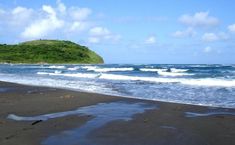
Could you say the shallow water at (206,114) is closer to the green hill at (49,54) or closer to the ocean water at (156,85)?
the ocean water at (156,85)

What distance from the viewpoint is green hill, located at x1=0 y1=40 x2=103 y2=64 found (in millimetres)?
125562

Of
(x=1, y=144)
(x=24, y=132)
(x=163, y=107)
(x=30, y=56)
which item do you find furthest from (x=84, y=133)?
(x=30, y=56)

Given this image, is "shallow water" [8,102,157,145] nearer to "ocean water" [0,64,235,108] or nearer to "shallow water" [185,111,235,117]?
"shallow water" [185,111,235,117]

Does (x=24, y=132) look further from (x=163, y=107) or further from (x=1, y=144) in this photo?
(x=163, y=107)

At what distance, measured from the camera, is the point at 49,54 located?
435ft

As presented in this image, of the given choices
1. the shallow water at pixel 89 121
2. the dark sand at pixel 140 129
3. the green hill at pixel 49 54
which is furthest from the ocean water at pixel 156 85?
the green hill at pixel 49 54

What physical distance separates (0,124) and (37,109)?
2.64 m

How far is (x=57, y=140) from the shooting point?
610 cm

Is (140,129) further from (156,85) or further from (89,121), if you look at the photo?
(156,85)

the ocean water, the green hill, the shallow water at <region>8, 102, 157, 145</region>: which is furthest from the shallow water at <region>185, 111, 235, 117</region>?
the green hill

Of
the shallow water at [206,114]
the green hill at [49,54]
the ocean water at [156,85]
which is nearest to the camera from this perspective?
the shallow water at [206,114]

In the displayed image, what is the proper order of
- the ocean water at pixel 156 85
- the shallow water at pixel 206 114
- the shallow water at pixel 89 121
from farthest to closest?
1. the ocean water at pixel 156 85
2. the shallow water at pixel 206 114
3. the shallow water at pixel 89 121

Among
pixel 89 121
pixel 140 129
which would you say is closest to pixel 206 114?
pixel 140 129

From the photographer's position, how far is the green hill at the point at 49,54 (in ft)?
412
